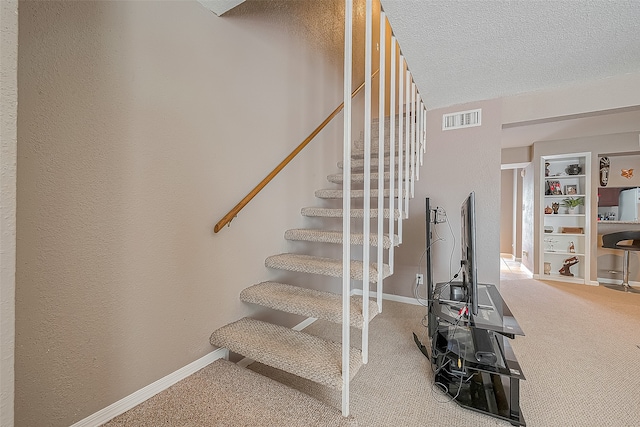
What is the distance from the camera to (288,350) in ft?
4.44

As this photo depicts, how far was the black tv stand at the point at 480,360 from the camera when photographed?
1.30 metres

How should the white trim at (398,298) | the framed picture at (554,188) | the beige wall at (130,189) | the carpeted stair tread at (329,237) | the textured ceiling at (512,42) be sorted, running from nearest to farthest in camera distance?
the beige wall at (130,189)
the textured ceiling at (512,42)
the carpeted stair tread at (329,237)
the white trim at (398,298)
the framed picture at (554,188)

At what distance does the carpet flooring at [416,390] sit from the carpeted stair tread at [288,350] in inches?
5.3

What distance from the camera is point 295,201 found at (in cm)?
228

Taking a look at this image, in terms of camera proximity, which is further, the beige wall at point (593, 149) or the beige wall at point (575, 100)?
the beige wall at point (593, 149)

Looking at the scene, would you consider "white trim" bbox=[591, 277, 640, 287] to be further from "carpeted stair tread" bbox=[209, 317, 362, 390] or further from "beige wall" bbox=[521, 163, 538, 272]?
"carpeted stair tread" bbox=[209, 317, 362, 390]

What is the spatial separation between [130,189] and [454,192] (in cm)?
270

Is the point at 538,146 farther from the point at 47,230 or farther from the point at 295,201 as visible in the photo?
the point at 47,230

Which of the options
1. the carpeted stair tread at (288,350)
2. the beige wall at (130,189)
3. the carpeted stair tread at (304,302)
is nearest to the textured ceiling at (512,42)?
the beige wall at (130,189)

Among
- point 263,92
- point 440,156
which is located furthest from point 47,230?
point 440,156

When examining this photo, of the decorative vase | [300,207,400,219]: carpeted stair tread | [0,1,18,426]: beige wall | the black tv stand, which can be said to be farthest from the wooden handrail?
the decorative vase

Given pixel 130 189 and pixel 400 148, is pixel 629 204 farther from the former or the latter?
pixel 130 189

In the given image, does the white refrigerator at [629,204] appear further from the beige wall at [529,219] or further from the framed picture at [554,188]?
the beige wall at [529,219]

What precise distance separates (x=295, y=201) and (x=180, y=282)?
111 cm
